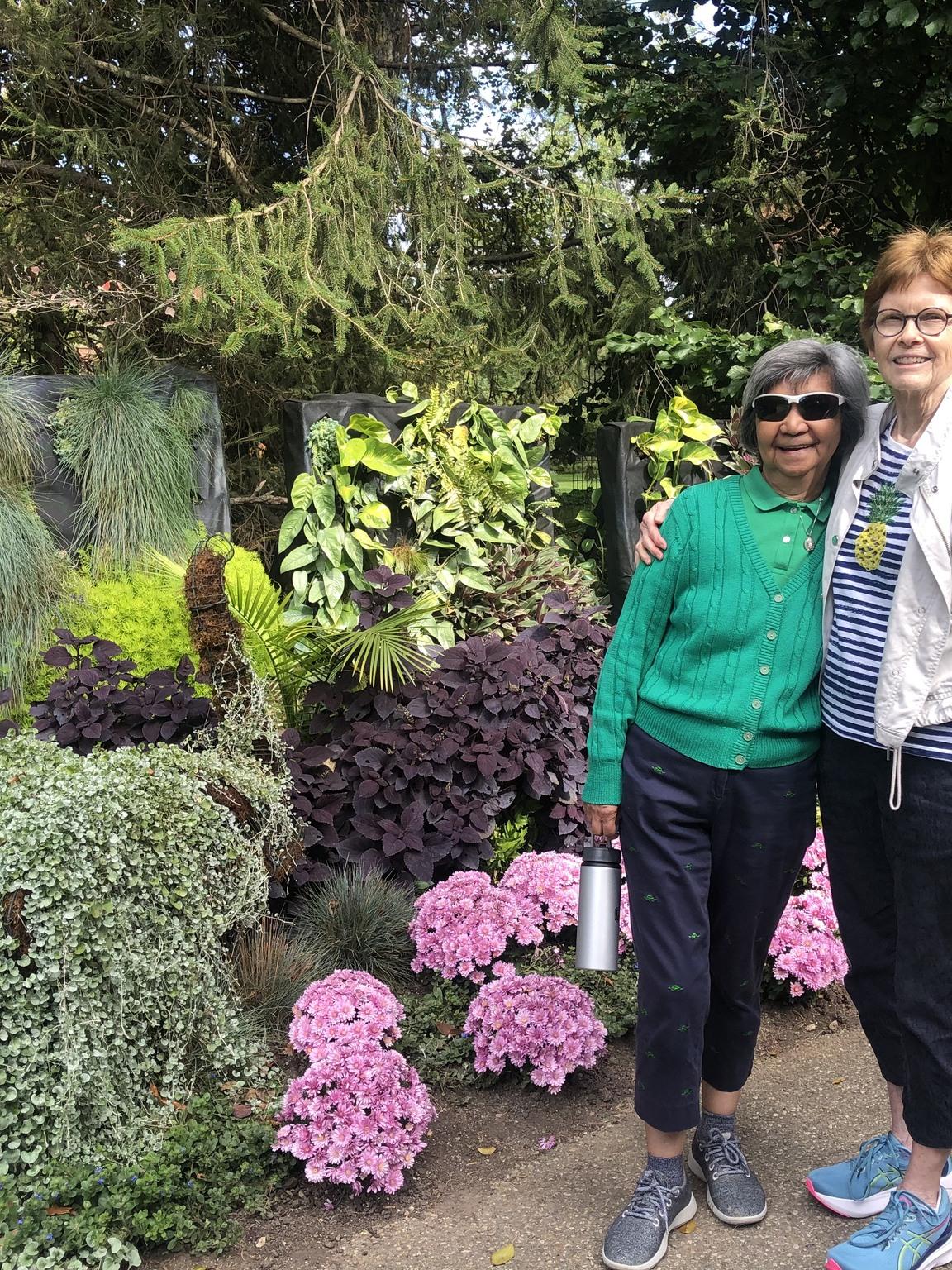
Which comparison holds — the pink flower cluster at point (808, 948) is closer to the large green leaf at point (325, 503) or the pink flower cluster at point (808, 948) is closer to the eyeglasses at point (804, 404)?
the eyeglasses at point (804, 404)

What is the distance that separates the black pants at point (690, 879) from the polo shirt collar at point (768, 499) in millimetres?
514

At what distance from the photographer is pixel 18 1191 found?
223 centimetres

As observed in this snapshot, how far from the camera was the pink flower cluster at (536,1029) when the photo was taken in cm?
272

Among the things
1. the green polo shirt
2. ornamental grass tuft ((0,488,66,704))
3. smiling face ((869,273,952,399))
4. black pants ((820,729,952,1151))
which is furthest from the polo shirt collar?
ornamental grass tuft ((0,488,66,704))

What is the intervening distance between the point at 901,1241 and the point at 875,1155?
0.31 m

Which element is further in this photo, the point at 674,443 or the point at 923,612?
the point at 674,443

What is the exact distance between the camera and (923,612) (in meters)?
1.88

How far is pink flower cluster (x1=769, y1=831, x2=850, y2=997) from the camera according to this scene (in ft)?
10.4

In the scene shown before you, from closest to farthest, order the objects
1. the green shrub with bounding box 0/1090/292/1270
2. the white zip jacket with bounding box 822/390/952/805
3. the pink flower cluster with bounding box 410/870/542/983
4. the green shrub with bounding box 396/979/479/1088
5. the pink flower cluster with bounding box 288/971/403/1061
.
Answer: the white zip jacket with bounding box 822/390/952/805, the green shrub with bounding box 0/1090/292/1270, the pink flower cluster with bounding box 288/971/403/1061, the green shrub with bounding box 396/979/479/1088, the pink flower cluster with bounding box 410/870/542/983

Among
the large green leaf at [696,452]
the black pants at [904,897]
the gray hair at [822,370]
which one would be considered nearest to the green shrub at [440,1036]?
the black pants at [904,897]

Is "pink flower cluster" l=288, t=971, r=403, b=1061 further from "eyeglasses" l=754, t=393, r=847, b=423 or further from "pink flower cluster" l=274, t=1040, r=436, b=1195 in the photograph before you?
"eyeglasses" l=754, t=393, r=847, b=423

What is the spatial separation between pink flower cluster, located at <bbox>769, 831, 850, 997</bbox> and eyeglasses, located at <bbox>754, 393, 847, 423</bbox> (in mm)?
1653

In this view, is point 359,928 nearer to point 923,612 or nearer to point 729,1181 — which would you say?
point 729,1181

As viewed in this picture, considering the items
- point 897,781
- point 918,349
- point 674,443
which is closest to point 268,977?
point 897,781
